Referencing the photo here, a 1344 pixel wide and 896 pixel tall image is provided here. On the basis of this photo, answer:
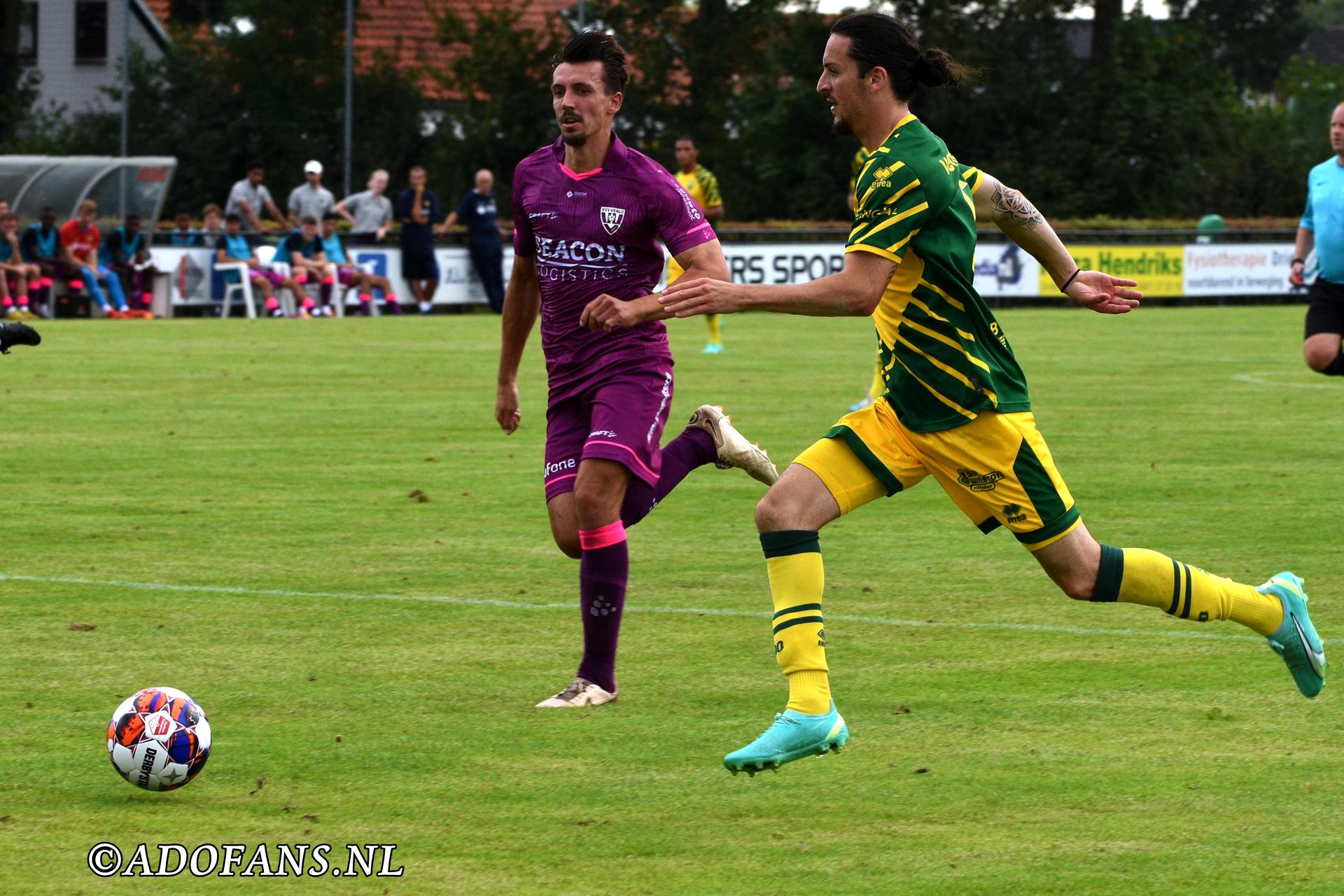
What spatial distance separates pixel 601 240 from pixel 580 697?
1.55m

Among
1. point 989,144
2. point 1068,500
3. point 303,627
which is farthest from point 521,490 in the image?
point 989,144

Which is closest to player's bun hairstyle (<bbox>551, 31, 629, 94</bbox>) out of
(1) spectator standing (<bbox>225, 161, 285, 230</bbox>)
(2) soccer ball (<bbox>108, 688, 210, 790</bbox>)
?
(2) soccer ball (<bbox>108, 688, 210, 790</bbox>)

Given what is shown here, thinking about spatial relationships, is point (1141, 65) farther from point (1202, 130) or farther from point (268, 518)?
point (268, 518)

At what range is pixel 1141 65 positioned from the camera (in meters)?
48.6

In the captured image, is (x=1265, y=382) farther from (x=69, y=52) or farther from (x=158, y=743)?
(x=69, y=52)

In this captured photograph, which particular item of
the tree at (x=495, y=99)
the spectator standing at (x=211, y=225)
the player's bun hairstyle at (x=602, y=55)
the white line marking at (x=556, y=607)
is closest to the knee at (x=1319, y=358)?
the white line marking at (x=556, y=607)

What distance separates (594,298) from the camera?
6758 millimetres

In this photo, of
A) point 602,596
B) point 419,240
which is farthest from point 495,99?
point 602,596

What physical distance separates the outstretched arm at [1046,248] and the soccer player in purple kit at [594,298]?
940 mm

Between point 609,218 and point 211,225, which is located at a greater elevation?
point 609,218

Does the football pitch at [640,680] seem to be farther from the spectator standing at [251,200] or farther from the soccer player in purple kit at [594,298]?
the spectator standing at [251,200]

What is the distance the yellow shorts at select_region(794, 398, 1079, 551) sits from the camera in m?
5.90

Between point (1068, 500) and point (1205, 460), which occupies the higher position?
point (1068, 500)

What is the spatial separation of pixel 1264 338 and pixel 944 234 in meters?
22.2
